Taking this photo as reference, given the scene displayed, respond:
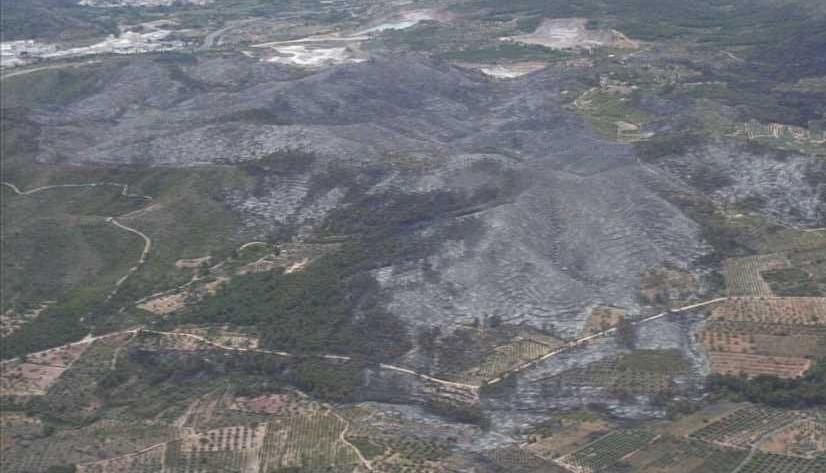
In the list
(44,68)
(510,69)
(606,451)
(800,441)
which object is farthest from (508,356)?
(44,68)

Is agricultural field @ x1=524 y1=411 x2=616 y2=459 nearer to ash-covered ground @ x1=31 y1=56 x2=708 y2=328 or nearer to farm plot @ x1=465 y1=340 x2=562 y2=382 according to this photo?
farm plot @ x1=465 y1=340 x2=562 y2=382

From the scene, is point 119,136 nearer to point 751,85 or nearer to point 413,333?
point 413,333

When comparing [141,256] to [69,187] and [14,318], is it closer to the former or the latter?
[14,318]

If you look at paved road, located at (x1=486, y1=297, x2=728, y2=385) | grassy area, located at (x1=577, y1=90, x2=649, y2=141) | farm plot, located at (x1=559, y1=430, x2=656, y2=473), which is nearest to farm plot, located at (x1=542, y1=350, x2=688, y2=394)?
paved road, located at (x1=486, y1=297, x2=728, y2=385)

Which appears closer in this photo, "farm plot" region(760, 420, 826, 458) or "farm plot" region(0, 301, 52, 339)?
"farm plot" region(760, 420, 826, 458)

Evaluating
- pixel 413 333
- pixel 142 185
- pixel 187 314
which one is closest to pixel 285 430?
pixel 413 333

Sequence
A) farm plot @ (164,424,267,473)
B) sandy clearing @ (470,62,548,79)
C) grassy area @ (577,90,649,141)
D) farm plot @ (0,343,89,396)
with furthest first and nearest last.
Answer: sandy clearing @ (470,62,548,79), grassy area @ (577,90,649,141), farm plot @ (0,343,89,396), farm plot @ (164,424,267,473)
